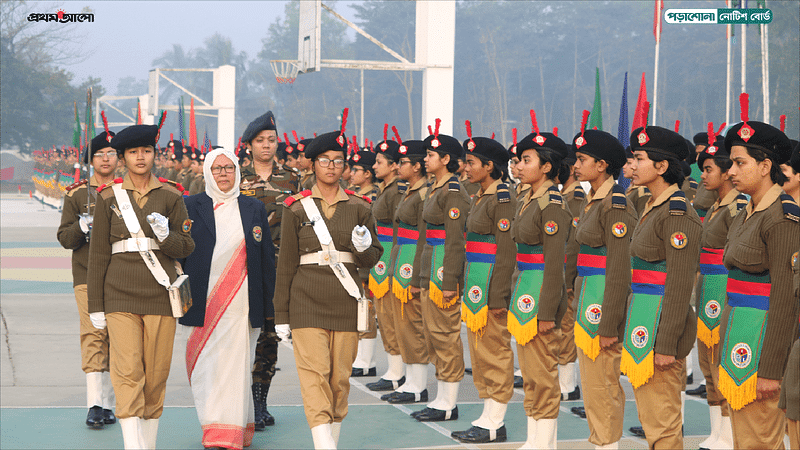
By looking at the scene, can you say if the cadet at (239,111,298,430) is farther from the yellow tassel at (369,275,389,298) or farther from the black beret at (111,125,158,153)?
the yellow tassel at (369,275,389,298)

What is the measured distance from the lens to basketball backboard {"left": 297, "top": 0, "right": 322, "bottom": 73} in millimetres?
24750

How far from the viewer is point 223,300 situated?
6652 millimetres

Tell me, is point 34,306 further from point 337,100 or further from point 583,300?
point 337,100

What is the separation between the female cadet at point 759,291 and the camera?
15.6 ft

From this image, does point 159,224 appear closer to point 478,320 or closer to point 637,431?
point 478,320

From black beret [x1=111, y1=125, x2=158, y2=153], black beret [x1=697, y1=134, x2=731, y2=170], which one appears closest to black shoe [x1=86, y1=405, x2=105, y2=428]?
black beret [x1=111, y1=125, x2=158, y2=153]

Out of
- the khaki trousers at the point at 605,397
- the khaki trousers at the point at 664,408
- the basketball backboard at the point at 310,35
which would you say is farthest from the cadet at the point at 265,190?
the basketball backboard at the point at 310,35

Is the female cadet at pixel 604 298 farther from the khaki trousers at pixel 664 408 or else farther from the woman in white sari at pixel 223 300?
the woman in white sari at pixel 223 300

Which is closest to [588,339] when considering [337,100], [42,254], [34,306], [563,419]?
[563,419]

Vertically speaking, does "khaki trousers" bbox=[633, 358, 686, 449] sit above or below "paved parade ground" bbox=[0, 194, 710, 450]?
above

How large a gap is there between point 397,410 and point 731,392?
12.0 ft

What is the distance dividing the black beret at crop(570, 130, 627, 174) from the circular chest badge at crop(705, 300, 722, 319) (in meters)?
1.39

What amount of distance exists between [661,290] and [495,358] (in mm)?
2013

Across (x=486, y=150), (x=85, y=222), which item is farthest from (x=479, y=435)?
(x=85, y=222)
